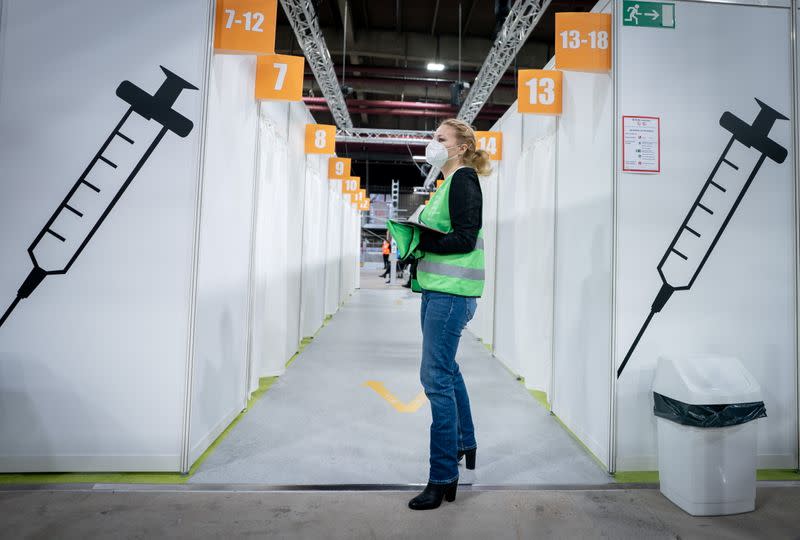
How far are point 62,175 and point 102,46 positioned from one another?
0.64 metres

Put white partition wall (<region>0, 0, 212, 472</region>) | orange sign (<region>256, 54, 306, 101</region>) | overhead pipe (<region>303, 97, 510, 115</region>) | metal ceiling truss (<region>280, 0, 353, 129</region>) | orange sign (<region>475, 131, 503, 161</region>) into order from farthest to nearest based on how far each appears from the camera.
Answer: overhead pipe (<region>303, 97, 510, 115</region>) → metal ceiling truss (<region>280, 0, 353, 129</region>) → orange sign (<region>475, 131, 503, 161</region>) → orange sign (<region>256, 54, 306, 101</region>) → white partition wall (<region>0, 0, 212, 472</region>)

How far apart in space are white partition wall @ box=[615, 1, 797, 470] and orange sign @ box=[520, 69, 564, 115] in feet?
2.31

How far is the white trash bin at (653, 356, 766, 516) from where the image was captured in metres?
1.74

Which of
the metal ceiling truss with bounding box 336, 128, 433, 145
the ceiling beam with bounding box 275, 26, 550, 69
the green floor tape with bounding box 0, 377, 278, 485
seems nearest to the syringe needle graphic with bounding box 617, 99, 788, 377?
the green floor tape with bounding box 0, 377, 278, 485

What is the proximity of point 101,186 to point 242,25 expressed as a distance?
105cm

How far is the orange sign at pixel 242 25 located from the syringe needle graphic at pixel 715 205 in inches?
92.3

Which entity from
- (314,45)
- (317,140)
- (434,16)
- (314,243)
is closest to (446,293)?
(317,140)

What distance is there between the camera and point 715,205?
2162 mm

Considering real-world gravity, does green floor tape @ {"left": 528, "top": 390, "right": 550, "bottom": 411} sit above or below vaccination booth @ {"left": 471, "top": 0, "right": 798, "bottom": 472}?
below

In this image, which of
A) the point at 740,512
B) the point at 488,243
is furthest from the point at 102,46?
the point at 488,243

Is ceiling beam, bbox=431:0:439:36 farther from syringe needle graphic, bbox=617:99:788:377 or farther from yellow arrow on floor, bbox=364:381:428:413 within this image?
yellow arrow on floor, bbox=364:381:428:413

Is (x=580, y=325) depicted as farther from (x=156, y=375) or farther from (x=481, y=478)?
(x=156, y=375)

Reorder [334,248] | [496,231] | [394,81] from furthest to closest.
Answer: [394,81] → [334,248] → [496,231]

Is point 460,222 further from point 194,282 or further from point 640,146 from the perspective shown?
point 194,282
